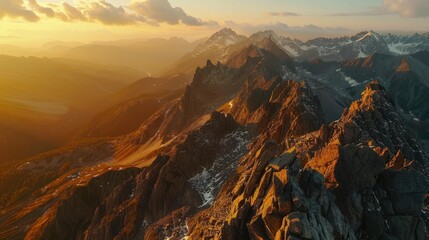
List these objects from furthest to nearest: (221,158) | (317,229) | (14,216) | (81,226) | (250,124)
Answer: (14,216)
(250,124)
(81,226)
(221,158)
(317,229)

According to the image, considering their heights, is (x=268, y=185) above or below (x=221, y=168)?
above

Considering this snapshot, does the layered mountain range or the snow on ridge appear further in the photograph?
the snow on ridge

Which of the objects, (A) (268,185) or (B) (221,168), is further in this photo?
(B) (221,168)

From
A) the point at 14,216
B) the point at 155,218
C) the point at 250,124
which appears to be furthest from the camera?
the point at 14,216

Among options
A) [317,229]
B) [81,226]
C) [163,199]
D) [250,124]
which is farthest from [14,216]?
[317,229]

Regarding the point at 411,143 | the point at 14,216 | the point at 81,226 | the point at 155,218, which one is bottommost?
the point at 14,216

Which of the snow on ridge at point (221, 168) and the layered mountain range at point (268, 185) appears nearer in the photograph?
the layered mountain range at point (268, 185)

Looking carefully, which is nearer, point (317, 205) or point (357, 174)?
point (317, 205)

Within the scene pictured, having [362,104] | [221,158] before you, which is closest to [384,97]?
[362,104]

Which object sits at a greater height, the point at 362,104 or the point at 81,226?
the point at 362,104

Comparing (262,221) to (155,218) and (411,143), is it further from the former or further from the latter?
(411,143)
